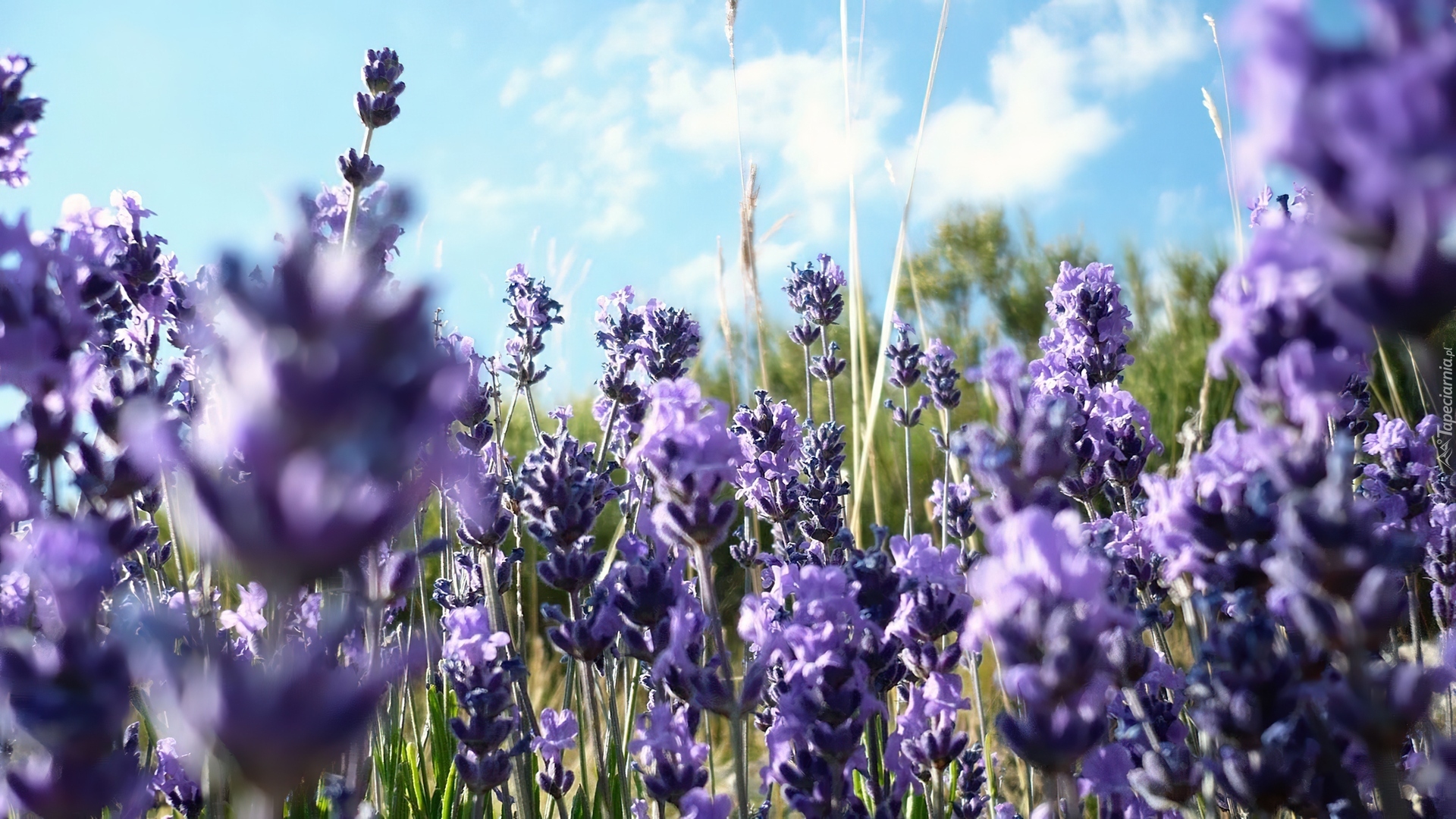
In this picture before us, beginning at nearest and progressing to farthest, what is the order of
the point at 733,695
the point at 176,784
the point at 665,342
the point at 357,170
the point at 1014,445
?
the point at 1014,445
the point at 733,695
the point at 176,784
the point at 357,170
the point at 665,342

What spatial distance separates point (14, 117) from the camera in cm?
169

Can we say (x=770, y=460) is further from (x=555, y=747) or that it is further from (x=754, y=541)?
(x=555, y=747)

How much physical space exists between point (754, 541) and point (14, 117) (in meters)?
2.01

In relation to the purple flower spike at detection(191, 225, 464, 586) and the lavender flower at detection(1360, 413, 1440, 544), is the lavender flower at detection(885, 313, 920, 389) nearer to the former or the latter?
the lavender flower at detection(1360, 413, 1440, 544)

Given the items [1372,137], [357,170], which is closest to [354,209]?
[357,170]

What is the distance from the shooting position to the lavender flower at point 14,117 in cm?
169

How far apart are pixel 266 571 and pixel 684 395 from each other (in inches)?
36.9

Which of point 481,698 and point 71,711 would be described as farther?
point 481,698

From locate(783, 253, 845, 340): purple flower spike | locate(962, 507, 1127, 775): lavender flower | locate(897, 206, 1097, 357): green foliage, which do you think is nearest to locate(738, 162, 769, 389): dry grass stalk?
locate(783, 253, 845, 340): purple flower spike

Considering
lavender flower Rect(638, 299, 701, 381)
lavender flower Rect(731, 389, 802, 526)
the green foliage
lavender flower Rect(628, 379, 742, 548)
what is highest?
the green foliage

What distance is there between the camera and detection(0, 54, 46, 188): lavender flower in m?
1.69

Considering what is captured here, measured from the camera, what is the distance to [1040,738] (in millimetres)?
982

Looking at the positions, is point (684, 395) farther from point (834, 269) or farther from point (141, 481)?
point (834, 269)

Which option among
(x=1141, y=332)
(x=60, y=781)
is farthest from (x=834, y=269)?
(x=1141, y=332)
